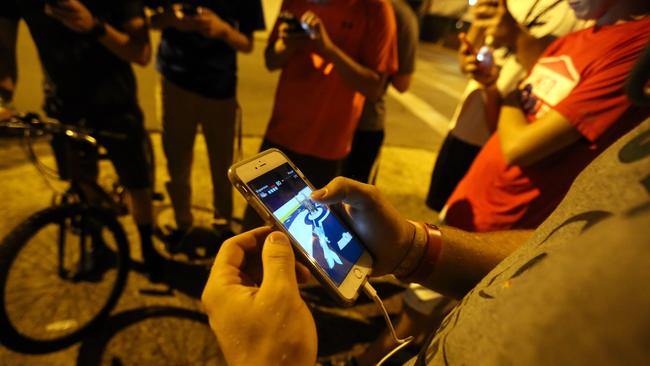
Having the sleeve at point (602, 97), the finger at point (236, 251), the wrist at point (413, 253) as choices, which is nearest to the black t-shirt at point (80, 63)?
the finger at point (236, 251)

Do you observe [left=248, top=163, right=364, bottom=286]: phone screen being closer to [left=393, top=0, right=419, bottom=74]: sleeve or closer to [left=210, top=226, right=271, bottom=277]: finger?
[left=210, top=226, right=271, bottom=277]: finger

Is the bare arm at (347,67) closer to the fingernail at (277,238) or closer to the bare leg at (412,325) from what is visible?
the bare leg at (412,325)

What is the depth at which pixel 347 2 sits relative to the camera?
6.21 feet

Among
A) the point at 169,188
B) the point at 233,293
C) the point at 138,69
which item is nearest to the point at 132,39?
the point at 169,188

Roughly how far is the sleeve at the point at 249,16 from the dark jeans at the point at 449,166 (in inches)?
60.1

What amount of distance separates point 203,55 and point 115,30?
0.50 m

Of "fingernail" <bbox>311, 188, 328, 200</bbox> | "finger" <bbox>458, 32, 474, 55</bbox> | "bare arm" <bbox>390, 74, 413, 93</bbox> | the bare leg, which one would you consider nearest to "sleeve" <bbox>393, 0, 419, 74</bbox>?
"bare arm" <bbox>390, 74, 413, 93</bbox>

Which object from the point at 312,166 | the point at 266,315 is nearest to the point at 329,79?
the point at 312,166

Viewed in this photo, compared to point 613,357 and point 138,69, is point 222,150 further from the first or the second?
point 138,69

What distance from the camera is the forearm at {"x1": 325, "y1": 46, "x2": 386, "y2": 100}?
185 centimetres

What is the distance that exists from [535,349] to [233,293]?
546mm

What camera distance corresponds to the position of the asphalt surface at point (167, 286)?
6.20 ft

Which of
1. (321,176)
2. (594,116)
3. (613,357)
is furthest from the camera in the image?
(321,176)

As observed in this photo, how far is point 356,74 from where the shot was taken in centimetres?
191
